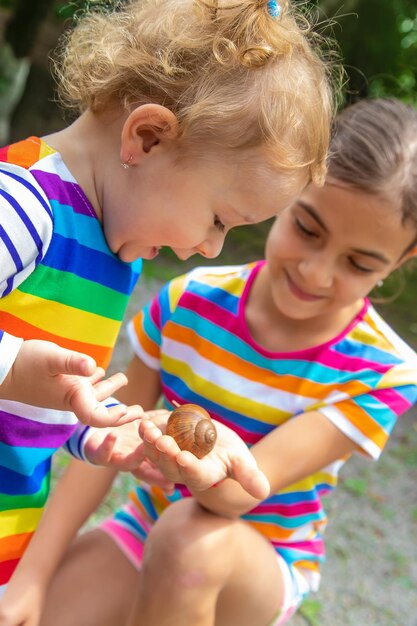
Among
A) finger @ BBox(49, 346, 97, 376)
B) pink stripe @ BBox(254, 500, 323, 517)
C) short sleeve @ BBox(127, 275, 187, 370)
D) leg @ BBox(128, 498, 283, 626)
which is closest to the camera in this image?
finger @ BBox(49, 346, 97, 376)

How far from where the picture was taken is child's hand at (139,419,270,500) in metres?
1.39

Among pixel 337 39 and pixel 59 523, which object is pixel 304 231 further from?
pixel 337 39

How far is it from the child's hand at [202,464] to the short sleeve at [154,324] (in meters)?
0.45

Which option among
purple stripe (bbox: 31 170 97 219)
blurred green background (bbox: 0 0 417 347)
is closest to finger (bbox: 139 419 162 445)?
purple stripe (bbox: 31 170 97 219)

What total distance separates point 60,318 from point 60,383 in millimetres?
295

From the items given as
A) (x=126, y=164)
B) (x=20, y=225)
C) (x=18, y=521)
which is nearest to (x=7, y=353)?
(x=20, y=225)

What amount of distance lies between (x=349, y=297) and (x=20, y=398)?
92 centimetres

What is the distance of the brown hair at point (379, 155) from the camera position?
1.76 meters

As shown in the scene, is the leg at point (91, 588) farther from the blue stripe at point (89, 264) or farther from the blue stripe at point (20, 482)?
the blue stripe at point (89, 264)

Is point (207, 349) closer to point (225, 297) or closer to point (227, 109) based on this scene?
point (225, 297)

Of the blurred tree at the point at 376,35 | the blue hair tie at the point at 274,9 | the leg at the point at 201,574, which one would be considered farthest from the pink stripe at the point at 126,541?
the blurred tree at the point at 376,35

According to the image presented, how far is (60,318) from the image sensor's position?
1407 mm

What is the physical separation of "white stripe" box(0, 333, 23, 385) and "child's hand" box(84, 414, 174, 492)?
1.65 feet

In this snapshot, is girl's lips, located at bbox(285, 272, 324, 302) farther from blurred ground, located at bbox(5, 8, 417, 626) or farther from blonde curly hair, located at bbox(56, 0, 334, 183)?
blurred ground, located at bbox(5, 8, 417, 626)
